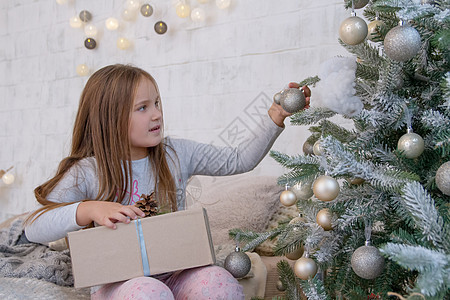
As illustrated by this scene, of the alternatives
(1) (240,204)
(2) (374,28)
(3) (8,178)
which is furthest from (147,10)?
(2) (374,28)

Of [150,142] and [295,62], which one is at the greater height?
[295,62]

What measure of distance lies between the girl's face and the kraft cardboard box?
0.32m

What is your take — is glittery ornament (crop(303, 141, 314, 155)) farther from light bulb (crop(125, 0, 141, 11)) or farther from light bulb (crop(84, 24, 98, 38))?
light bulb (crop(84, 24, 98, 38))

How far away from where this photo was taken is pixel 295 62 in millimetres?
1793

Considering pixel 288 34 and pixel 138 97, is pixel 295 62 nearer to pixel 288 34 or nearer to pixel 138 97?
pixel 288 34

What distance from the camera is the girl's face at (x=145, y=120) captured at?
1184 millimetres

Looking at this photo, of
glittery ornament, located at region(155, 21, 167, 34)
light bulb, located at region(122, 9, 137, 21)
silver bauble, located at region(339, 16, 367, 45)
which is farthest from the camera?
light bulb, located at region(122, 9, 137, 21)

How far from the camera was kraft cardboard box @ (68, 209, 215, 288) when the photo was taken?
0.91 metres

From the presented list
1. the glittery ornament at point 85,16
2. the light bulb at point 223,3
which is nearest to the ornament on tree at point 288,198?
the light bulb at point 223,3

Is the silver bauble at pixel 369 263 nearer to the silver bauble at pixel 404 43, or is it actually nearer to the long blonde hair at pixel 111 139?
the silver bauble at pixel 404 43

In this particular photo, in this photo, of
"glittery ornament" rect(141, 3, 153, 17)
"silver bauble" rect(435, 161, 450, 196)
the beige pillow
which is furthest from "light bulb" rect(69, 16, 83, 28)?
"silver bauble" rect(435, 161, 450, 196)

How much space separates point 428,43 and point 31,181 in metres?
2.21

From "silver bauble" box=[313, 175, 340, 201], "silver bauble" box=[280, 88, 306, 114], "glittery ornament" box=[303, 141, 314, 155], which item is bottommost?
"silver bauble" box=[313, 175, 340, 201]

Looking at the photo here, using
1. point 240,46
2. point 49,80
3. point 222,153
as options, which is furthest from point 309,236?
point 49,80
